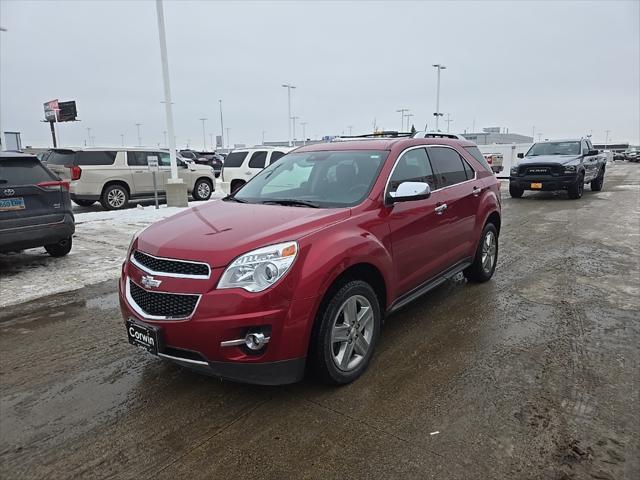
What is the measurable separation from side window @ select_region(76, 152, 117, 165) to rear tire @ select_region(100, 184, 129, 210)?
0.75 metres

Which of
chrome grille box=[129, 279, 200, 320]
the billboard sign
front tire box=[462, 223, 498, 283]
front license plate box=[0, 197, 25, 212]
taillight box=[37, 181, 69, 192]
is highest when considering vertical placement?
the billboard sign

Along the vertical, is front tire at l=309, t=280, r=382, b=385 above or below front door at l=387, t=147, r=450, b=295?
below

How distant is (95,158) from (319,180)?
11.5m

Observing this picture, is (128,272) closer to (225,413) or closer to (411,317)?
(225,413)

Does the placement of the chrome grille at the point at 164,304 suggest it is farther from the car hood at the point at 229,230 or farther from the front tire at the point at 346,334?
the front tire at the point at 346,334

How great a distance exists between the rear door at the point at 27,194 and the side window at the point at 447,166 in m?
5.03

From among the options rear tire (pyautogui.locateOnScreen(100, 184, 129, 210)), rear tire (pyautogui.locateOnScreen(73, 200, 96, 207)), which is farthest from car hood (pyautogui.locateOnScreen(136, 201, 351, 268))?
rear tire (pyautogui.locateOnScreen(73, 200, 96, 207))

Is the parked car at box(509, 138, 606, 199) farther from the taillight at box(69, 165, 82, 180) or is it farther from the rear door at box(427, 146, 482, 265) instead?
the taillight at box(69, 165, 82, 180)

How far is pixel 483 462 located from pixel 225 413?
158 centimetres

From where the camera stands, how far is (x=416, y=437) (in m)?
2.71

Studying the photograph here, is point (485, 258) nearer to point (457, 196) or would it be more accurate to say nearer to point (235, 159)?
point (457, 196)

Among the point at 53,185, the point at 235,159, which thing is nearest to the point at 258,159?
the point at 235,159

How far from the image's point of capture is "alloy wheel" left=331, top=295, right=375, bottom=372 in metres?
3.19

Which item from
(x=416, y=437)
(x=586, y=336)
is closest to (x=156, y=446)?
(x=416, y=437)
